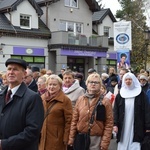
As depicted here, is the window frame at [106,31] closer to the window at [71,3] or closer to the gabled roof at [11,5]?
the window at [71,3]

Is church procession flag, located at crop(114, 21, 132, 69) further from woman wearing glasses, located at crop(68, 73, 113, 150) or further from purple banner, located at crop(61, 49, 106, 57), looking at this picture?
purple banner, located at crop(61, 49, 106, 57)

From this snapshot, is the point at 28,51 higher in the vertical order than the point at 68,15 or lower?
lower

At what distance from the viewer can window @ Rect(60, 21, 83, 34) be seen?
27.2m

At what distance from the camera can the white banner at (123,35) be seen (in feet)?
37.9

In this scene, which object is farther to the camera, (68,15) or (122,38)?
(68,15)

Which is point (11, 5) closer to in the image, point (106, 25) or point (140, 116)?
point (106, 25)

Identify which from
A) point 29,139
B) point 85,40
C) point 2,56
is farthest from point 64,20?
point 29,139

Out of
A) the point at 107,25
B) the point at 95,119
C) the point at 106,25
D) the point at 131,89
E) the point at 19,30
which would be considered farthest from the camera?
the point at 107,25

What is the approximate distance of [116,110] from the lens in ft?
19.1

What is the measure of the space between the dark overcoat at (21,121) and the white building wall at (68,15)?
76.2ft

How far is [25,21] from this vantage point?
24.5 metres

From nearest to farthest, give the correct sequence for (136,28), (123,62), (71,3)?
(123,62)
(71,3)
(136,28)

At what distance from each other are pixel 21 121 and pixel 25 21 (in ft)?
72.3

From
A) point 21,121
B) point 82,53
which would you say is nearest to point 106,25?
point 82,53
